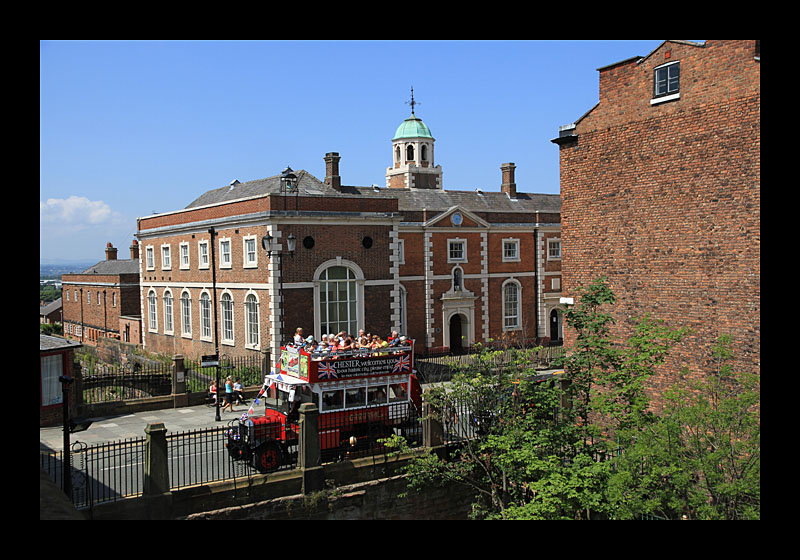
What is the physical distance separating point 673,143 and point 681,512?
9.89 meters

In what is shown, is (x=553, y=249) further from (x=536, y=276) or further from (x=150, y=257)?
(x=150, y=257)

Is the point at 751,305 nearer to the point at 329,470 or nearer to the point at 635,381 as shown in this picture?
the point at 635,381

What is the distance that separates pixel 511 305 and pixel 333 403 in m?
29.5

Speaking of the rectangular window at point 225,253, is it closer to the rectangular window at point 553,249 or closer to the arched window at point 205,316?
the arched window at point 205,316

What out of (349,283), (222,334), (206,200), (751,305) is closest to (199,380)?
(222,334)

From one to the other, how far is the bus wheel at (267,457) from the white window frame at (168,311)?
83.9 feet

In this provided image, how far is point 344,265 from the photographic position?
3212 centimetres

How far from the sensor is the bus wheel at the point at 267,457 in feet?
51.2

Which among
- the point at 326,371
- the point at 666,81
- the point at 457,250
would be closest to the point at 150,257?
the point at 457,250

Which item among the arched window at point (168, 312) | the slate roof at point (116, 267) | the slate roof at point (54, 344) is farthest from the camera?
the slate roof at point (116, 267)

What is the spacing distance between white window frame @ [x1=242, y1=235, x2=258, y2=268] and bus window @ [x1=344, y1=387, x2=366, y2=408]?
51.1 feet

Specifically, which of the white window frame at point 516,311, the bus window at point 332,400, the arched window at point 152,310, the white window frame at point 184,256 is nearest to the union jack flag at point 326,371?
the bus window at point 332,400

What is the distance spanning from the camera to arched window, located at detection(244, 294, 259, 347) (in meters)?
31.5

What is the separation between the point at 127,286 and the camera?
165 feet
